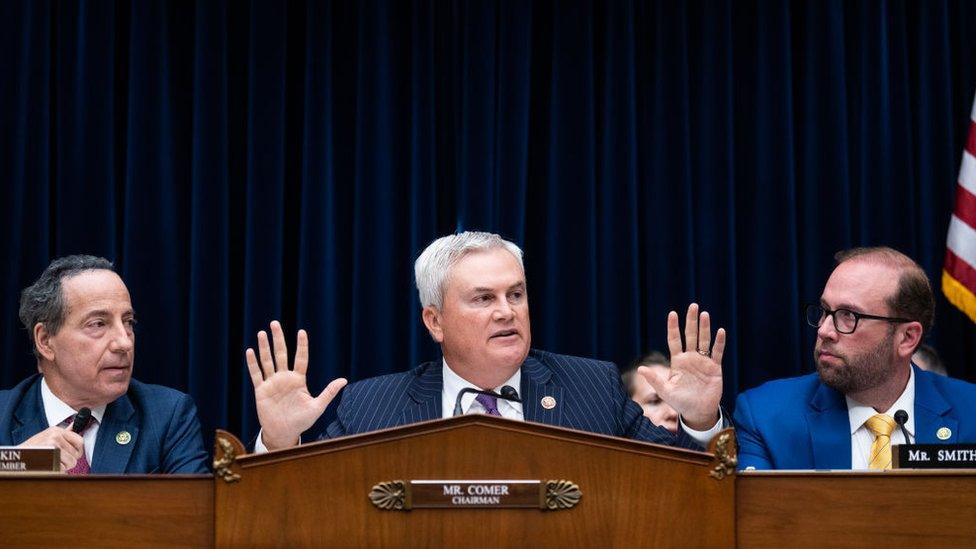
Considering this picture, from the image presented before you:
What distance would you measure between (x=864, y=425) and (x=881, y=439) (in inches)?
4.4

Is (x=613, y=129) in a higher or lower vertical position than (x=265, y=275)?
higher

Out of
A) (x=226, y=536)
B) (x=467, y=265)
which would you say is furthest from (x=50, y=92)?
(x=226, y=536)

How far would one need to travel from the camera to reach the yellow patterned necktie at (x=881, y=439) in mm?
3246

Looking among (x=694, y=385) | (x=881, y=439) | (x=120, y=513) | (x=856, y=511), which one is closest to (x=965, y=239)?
(x=881, y=439)

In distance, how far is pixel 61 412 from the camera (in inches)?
136

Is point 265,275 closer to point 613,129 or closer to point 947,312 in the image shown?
point 613,129

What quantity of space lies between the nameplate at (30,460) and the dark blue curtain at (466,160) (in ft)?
6.43

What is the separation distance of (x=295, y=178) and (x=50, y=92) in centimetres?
92

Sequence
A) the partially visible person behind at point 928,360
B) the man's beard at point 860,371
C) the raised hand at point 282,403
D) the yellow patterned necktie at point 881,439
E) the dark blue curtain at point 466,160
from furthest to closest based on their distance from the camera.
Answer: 1. the dark blue curtain at point 466,160
2. the partially visible person behind at point 928,360
3. the man's beard at point 860,371
4. the yellow patterned necktie at point 881,439
5. the raised hand at point 282,403

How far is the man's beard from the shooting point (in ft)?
11.1

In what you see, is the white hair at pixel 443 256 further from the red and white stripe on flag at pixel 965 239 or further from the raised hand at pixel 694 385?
the red and white stripe on flag at pixel 965 239

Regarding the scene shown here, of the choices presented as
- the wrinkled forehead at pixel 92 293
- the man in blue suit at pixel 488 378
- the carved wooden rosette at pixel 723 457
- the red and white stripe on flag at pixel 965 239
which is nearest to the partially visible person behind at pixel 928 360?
the red and white stripe on flag at pixel 965 239

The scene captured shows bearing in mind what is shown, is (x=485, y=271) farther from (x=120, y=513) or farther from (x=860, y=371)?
(x=120, y=513)

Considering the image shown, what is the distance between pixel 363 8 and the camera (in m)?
4.51
